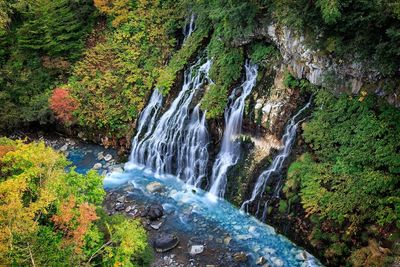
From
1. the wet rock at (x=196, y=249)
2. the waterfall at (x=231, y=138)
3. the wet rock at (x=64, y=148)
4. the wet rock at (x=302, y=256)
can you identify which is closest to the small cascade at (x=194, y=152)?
the waterfall at (x=231, y=138)

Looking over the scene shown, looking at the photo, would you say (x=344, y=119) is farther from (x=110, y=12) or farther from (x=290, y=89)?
(x=110, y=12)

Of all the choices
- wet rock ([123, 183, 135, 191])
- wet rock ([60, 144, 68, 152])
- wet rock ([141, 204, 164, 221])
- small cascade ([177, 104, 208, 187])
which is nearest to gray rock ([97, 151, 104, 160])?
wet rock ([60, 144, 68, 152])

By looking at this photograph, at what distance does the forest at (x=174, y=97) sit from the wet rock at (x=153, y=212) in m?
1.43

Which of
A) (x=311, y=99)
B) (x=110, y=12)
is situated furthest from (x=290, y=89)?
(x=110, y=12)

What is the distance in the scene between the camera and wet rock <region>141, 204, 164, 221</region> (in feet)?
49.5

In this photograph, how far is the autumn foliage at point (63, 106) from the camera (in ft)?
69.5

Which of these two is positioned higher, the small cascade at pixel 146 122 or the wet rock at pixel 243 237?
the small cascade at pixel 146 122

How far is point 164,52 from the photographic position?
21859 mm

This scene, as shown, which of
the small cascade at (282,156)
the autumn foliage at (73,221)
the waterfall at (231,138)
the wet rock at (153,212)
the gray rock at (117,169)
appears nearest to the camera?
the autumn foliage at (73,221)

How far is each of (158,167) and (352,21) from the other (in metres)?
11.1

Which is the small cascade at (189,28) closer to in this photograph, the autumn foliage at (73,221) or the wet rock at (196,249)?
the wet rock at (196,249)

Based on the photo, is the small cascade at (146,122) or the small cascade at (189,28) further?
the small cascade at (189,28)

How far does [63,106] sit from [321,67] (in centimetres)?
1443

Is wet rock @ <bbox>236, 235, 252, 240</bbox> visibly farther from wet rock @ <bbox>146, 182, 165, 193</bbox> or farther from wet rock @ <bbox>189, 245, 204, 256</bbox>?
wet rock @ <bbox>146, 182, 165, 193</bbox>
